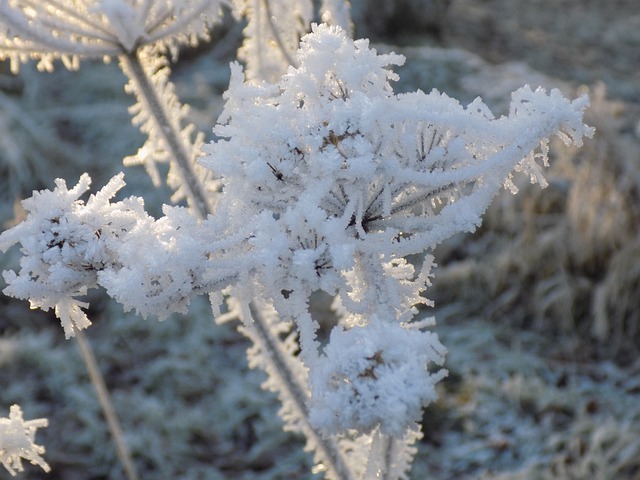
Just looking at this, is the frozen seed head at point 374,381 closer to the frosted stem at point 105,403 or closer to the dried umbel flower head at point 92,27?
the dried umbel flower head at point 92,27

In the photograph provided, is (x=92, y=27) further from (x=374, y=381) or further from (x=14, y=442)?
(x=374, y=381)

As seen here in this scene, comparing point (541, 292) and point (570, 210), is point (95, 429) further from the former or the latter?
point (570, 210)

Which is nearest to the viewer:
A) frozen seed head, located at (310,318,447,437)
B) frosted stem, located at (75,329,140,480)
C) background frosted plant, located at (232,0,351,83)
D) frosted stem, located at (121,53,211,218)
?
frozen seed head, located at (310,318,447,437)

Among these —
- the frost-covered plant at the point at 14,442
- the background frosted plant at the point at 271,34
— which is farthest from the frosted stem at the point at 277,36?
the frost-covered plant at the point at 14,442

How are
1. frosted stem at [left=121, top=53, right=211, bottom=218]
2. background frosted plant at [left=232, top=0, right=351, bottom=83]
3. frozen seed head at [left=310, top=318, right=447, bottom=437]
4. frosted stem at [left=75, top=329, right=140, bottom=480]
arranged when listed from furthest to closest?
frosted stem at [left=75, top=329, right=140, bottom=480]
background frosted plant at [left=232, top=0, right=351, bottom=83]
frosted stem at [left=121, top=53, right=211, bottom=218]
frozen seed head at [left=310, top=318, right=447, bottom=437]

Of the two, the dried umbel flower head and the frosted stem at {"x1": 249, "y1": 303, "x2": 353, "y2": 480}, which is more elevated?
the dried umbel flower head

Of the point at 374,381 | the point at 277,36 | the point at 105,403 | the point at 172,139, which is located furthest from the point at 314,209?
the point at 105,403

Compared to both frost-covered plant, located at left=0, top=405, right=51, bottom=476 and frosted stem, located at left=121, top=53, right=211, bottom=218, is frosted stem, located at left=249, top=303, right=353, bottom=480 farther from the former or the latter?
frost-covered plant, located at left=0, top=405, right=51, bottom=476

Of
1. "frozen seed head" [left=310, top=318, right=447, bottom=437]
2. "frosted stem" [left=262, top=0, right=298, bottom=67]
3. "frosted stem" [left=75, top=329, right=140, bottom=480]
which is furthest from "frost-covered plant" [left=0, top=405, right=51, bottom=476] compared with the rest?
"frosted stem" [left=262, top=0, right=298, bottom=67]
